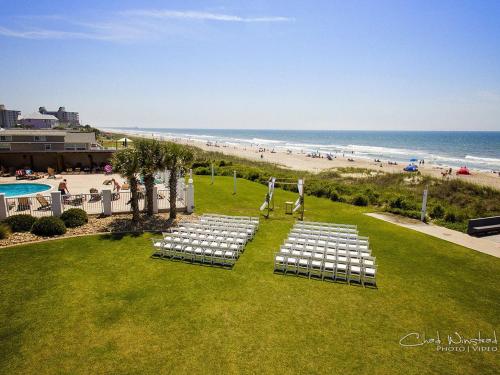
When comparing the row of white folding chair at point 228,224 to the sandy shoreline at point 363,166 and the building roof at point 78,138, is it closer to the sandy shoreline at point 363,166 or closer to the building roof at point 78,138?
the building roof at point 78,138

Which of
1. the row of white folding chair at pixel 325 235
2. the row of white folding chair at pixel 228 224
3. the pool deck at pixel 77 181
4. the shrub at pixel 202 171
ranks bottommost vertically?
the pool deck at pixel 77 181

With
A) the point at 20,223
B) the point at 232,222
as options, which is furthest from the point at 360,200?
the point at 20,223

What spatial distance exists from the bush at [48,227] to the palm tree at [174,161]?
18.6ft

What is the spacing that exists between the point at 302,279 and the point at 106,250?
857 cm

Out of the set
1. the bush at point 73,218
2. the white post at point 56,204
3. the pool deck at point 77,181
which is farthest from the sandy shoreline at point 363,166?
the white post at point 56,204

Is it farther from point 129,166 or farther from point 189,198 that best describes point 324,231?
point 129,166

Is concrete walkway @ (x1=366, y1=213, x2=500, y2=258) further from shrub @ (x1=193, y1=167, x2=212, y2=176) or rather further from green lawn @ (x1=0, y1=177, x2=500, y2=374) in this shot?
shrub @ (x1=193, y1=167, x2=212, y2=176)

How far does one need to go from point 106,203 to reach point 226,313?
11997mm

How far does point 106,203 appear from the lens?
59.9 feet

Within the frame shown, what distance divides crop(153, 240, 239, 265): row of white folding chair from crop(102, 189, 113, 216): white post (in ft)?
20.8

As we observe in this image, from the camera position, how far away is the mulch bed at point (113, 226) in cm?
1477

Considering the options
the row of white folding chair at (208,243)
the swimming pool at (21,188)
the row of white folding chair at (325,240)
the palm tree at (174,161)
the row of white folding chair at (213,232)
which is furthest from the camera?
the swimming pool at (21,188)

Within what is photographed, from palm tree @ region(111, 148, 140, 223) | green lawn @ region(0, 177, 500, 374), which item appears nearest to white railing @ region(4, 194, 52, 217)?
green lawn @ region(0, 177, 500, 374)

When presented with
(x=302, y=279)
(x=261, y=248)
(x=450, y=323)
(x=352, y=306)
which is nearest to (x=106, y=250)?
(x=261, y=248)
